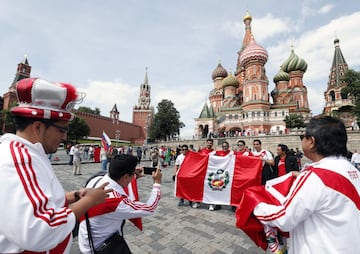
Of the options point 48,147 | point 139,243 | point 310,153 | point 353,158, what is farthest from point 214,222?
point 353,158

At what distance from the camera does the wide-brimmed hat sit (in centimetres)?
113

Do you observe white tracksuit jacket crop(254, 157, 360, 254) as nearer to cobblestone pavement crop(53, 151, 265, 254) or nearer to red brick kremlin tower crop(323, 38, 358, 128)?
cobblestone pavement crop(53, 151, 265, 254)

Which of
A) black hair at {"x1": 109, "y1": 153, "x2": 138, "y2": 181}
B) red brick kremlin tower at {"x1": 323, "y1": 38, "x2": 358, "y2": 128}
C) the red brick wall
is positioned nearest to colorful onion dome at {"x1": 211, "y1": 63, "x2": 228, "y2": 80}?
red brick kremlin tower at {"x1": 323, "y1": 38, "x2": 358, "y2": 128}

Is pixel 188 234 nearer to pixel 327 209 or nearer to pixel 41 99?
pixel 327 209

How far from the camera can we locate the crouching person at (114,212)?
1.73 m

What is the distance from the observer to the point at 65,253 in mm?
1197

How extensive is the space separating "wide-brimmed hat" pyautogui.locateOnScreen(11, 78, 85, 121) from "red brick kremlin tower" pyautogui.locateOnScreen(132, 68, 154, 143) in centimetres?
7495

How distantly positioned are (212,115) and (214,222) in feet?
153

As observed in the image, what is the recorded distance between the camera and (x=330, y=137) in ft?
4.95

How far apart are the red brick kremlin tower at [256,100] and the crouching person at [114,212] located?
121 feet

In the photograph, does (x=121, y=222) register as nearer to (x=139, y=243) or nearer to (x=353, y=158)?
(x=139, y=243)

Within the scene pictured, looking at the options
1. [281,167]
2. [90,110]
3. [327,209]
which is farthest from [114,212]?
[90,110]

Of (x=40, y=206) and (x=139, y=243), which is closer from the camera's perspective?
(x=40, y=206)

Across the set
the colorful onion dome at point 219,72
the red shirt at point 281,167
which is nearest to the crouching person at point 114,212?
the red shirt at point 281,167
